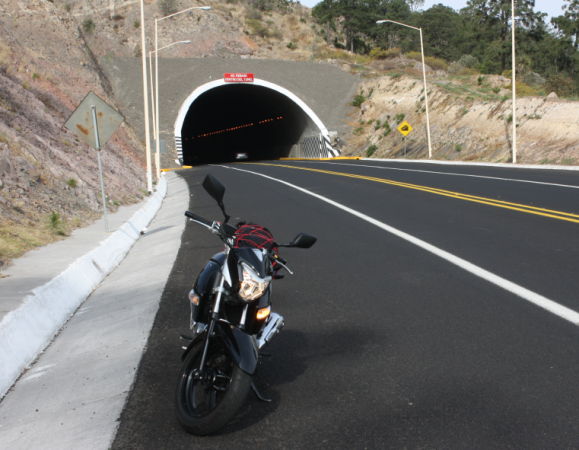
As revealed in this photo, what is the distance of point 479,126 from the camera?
37.7 meters

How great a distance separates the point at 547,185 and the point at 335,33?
102m

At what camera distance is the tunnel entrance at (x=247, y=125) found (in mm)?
54812

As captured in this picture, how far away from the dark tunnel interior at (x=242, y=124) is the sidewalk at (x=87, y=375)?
49.0 meters

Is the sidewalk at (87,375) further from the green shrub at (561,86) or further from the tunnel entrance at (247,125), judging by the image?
the green shrub at (561,86)

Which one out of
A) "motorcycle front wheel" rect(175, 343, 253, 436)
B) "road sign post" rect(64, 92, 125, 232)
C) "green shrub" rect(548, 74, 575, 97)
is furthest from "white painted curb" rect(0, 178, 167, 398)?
"green shrub" rect(548, 74, 575, 97)

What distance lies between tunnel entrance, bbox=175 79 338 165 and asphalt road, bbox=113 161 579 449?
4420cm

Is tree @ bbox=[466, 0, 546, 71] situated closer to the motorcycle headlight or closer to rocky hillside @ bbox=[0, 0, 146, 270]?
rocky hillside @ bbox=[0, 0, 146, 270]

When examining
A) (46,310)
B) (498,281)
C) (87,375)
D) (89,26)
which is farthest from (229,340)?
(89,26)

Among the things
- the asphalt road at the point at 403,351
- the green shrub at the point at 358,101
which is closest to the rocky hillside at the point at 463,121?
the green shrub at the point at 358,101

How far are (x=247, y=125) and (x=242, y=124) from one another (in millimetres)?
1137

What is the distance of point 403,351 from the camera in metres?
4.57

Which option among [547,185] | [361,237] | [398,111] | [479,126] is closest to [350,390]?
[361,237]

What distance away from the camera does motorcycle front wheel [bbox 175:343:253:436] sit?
10.6ft

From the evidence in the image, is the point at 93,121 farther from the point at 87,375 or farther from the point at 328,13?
the point at 328,13
